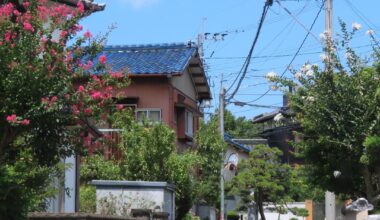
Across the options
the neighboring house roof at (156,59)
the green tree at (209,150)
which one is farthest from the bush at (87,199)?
the neighboring house roof at (156,59)

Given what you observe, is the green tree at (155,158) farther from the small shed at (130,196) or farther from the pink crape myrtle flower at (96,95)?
the pink crape myrtle flower at (96,95)

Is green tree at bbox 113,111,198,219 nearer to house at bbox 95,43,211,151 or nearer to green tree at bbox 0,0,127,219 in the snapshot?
house at bbox 95,43,211,151

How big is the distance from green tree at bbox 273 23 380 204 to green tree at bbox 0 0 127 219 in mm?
6434

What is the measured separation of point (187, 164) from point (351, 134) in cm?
674

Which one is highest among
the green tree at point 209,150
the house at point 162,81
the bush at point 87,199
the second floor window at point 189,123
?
the house at point 162,81

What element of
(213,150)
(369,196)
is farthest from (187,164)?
(369,196)

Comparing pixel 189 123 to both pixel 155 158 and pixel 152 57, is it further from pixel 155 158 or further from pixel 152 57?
pixel 155 158

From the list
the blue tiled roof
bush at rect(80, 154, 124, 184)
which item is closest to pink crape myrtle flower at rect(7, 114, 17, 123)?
bush at rect(80, 154, 124, 184)

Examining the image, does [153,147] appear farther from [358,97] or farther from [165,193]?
[358,97]

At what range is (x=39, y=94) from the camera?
8.45 metres

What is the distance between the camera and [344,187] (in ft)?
53.4

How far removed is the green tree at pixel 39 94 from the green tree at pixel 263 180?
2485 cm

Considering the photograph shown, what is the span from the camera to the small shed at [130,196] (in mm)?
16438

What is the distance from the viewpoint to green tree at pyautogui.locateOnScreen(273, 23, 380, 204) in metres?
14.3
